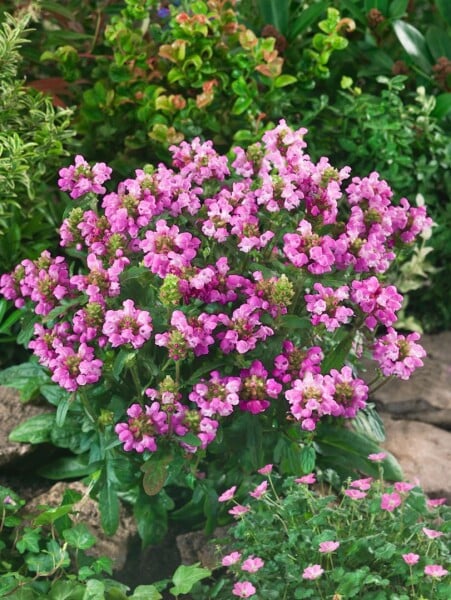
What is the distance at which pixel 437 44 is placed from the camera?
14.4 feet

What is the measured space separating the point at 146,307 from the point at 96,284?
158 mm

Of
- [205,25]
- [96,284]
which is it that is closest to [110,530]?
[96,284]

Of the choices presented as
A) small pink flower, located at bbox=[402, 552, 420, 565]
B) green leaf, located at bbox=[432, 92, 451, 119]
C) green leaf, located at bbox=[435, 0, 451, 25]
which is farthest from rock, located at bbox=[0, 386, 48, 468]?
green leaf, located at bbox=[435, 0, 451, 25]

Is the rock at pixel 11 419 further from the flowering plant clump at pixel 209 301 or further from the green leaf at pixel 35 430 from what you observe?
the flowering plant clump at pixel 209 301

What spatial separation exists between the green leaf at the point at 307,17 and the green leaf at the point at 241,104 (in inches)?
24.5

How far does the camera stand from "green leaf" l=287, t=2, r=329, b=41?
167 inches

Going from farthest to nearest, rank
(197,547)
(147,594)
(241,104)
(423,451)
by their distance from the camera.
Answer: (241,104) → (423,451) → (197,547) → (147,594)

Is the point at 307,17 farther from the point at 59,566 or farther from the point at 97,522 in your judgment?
the point at 59,566

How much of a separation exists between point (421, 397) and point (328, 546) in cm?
165

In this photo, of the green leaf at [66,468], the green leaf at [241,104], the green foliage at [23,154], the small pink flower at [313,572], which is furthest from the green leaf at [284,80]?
the small pink flower at [313,572]

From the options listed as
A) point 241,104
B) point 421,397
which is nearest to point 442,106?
point 241,104

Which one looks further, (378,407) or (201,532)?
(378,407)

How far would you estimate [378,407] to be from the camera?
3.93m

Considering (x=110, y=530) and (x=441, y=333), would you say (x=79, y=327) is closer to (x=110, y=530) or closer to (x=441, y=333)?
(x=110, y=530)
